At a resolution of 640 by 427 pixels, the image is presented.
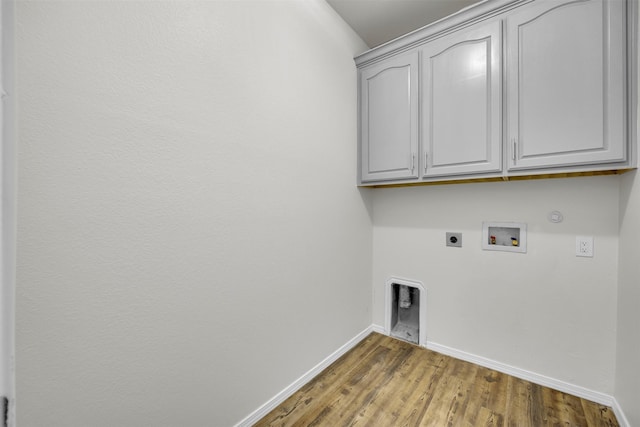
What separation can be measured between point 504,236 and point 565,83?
945 mm

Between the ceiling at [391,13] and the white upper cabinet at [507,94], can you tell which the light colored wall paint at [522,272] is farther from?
the ceiling at [391,13]

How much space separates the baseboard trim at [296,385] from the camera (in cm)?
144

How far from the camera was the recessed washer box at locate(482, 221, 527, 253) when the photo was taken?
1787 millimetres

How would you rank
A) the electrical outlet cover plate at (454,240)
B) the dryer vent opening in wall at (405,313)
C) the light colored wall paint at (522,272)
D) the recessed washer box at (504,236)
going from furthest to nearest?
the dryer vent opening in wall at (405,313) < the electrical outlet cover plate at (454,240) < the recessed washer box at (504,236) < the light colored wall paint at (522,272)

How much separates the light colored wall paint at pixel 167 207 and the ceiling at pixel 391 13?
27 cm

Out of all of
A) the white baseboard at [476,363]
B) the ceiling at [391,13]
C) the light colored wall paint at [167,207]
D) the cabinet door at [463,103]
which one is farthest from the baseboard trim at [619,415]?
the ceiling at [391,13]

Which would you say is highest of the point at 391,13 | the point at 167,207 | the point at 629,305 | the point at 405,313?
the point at 391,13

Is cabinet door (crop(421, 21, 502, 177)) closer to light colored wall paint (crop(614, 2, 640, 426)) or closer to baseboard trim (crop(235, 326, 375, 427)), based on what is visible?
light colored wall paint (crop(614, 2, 640, 426))

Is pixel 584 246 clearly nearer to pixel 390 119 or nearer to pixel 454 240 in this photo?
pixel 454 240

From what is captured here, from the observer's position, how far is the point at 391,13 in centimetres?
197

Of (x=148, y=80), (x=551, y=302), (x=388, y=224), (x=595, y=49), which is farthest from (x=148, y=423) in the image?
(x=595, y=49)

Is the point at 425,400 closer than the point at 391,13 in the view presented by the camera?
Yes

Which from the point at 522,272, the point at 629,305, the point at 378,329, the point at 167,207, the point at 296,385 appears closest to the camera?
the point at 167,207

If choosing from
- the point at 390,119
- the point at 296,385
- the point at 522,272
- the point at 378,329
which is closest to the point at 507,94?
the point at 390,119
